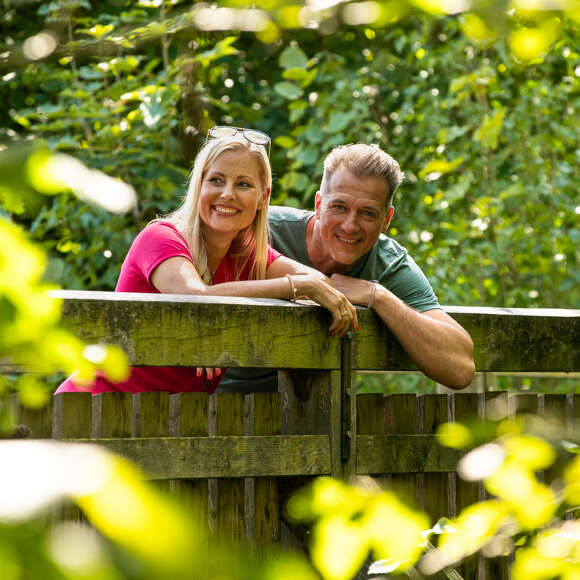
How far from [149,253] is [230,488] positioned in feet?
2.38

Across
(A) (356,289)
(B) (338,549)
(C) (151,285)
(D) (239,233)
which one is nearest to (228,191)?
(D) (239,233)

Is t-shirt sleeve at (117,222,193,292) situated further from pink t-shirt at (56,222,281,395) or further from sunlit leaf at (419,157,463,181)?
sunlit leaf at (419,157,463,181)

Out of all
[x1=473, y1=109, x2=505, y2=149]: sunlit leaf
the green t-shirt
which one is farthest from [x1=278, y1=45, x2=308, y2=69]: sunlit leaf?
the green t-shirt

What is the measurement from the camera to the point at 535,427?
941 millimetres

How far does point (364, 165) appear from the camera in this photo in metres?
3.05

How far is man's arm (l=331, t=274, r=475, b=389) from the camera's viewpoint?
228cm

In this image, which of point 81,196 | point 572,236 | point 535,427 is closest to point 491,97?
point 572,236

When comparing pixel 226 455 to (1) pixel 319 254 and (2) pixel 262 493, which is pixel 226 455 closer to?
(2) pixel 262 493

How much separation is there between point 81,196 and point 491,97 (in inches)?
243

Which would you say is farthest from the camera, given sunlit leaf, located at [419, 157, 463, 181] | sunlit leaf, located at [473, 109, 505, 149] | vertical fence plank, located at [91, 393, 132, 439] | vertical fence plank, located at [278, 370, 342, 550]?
sunlit leaf, located at [419, 157, 463, 181]

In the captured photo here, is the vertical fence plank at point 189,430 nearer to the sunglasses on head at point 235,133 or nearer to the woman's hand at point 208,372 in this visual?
the woman's hand at point 208,372

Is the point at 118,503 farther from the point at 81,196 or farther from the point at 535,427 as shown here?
the point at 535,427

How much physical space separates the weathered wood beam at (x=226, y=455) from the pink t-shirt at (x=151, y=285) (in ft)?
1.29

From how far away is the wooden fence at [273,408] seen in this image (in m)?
1.87
